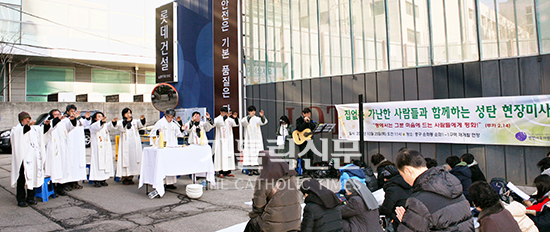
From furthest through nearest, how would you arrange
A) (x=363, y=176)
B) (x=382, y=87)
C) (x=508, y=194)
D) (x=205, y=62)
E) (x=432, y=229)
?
(x=205, y=62) < (x=382, y=87) < (x=508, y=194) < (x=363, y=176) < (x=432, y=229)

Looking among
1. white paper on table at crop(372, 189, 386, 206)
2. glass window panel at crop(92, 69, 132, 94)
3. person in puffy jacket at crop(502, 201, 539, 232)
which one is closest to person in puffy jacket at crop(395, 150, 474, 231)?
person in puffy jacket at crop(502, 201, 539, 232)

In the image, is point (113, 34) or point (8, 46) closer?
point (8, 46)

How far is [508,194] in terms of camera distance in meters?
5.29

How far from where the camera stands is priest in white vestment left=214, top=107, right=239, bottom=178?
9.34 meters

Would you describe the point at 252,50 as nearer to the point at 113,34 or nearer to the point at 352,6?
the point at 352,6

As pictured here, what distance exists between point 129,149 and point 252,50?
17.5ft

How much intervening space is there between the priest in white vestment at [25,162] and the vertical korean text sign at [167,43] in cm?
679

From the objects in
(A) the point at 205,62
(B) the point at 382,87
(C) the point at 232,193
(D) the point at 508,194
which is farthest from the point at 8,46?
(D) the point at 508,194

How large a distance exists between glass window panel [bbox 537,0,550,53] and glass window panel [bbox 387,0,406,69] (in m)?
2.81

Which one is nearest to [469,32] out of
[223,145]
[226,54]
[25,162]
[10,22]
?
[223,145]

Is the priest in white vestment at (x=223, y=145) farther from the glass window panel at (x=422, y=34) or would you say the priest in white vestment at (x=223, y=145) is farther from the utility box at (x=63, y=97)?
the utility box at (x=63, y=97)

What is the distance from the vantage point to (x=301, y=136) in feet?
31.0

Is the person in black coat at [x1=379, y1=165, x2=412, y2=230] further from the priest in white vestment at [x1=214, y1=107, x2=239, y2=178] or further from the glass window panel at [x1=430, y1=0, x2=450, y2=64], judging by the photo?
the priest in white vestment at [x1=214, y1=107, x2=239, y2=178]

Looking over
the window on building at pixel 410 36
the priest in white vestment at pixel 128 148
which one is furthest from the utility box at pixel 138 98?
the window on building at pixel 410 36
